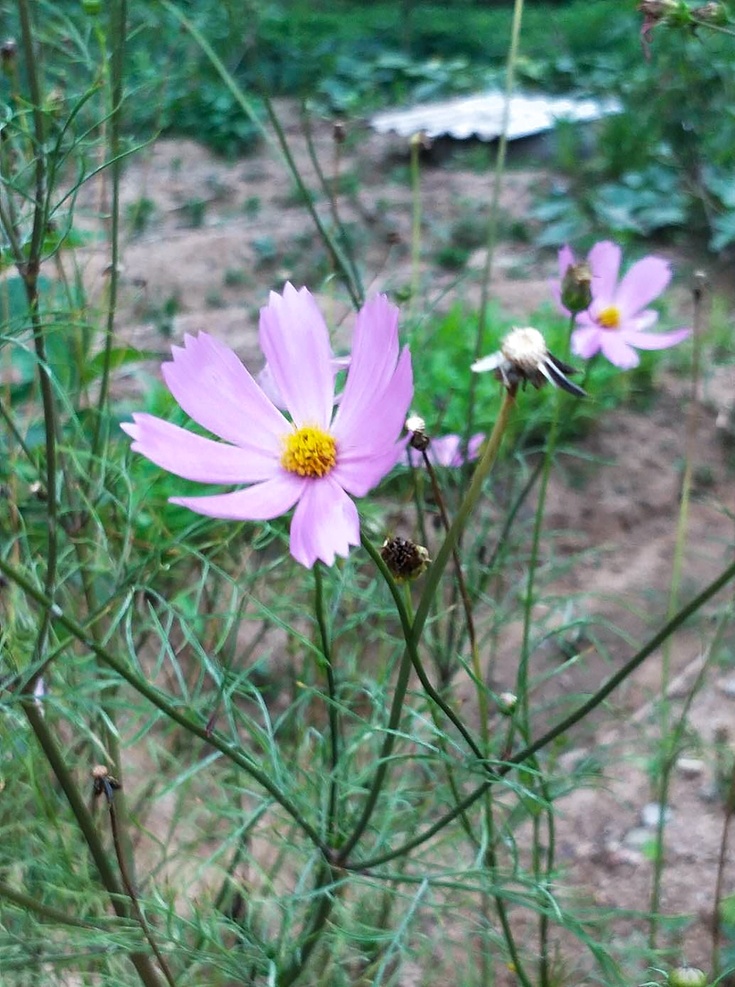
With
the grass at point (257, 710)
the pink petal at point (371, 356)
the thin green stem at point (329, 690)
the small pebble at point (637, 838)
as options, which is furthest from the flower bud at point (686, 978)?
the small pebble at point (637, 838)

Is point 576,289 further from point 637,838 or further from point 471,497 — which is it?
point 637,838

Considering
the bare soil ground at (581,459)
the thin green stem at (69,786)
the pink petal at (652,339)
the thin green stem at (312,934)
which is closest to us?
the thin green stem at (69,786)

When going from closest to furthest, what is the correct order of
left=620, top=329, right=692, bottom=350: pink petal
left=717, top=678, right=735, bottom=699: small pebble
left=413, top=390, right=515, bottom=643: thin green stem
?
left=413, top=390, right=515, bottom=643: thin green stem → left=620, top=329, right=692, bottom=350: pink petal → left=717, top=678, right=735, bottom=699: small pebble

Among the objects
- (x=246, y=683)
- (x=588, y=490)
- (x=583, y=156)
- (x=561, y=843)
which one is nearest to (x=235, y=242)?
(x=583, y=156)

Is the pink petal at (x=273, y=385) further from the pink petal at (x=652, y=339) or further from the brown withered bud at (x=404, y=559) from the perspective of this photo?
the pink petal at (x=652, y=339)

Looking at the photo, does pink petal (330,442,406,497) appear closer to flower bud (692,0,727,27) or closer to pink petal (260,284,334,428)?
pink petal (260,284,334,428)

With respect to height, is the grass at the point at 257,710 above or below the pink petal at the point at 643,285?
below

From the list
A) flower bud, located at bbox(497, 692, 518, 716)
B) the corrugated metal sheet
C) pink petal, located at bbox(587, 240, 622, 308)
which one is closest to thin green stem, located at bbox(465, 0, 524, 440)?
pink petal, located at bbox(587, 240, 622, 308)
